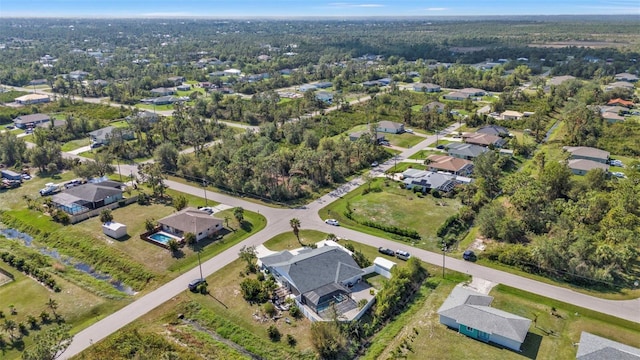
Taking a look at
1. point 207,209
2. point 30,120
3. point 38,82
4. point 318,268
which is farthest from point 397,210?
point 38,82

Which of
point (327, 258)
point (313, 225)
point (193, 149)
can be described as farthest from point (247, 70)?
point (327, 258)

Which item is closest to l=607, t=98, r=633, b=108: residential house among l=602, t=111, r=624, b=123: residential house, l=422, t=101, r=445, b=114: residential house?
l=602, t=111, r=624, b=123: residential house

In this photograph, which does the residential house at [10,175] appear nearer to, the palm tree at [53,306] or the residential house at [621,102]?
the palm tree at [53,306]

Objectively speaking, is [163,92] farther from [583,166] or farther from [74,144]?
[583,166]

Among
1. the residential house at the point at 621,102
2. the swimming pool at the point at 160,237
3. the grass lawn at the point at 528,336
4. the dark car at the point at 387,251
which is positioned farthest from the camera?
the residential house at the point at 621,102

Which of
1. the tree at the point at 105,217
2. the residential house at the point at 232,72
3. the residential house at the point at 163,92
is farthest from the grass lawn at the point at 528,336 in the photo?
the residential house at the point at 232,72
